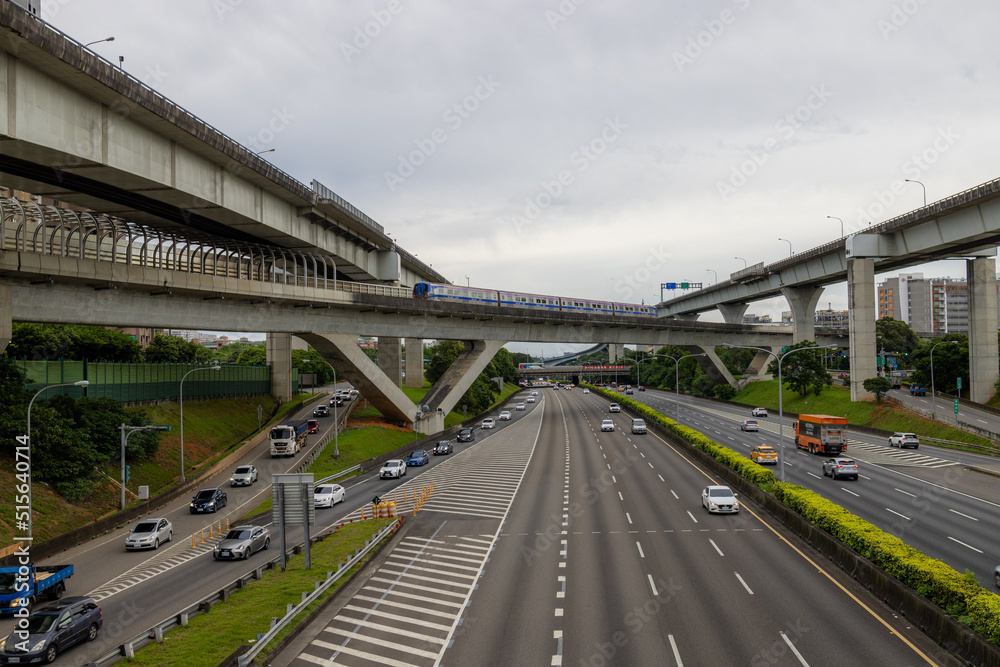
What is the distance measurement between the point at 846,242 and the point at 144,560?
66.4 m

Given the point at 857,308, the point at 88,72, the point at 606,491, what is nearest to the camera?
the point at 88,72

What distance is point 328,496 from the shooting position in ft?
118

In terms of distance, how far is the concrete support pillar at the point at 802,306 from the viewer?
8906 cm

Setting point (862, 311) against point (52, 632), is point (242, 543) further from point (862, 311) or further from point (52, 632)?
point (862, 311)

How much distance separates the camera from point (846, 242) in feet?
216

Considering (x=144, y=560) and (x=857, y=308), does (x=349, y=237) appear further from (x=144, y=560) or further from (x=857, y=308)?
(x=857, y=308)

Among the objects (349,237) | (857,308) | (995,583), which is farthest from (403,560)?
(857,308)

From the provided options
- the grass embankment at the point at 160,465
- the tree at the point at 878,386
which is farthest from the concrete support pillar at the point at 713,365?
the grass embankment at the point at 160,465

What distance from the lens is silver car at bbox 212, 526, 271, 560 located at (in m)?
25.7

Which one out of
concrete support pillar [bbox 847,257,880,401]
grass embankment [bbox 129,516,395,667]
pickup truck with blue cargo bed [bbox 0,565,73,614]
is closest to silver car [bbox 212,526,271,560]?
grass embankment [bbox 129,516,395,667]

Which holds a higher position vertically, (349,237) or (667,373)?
(349,237)

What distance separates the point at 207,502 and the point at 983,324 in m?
68.2

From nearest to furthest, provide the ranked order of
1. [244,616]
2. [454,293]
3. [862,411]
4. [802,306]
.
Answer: [244,616] < [454,293] < [862,411] < [802,306]

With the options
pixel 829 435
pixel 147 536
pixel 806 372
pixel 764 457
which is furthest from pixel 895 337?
pixel 147 536
